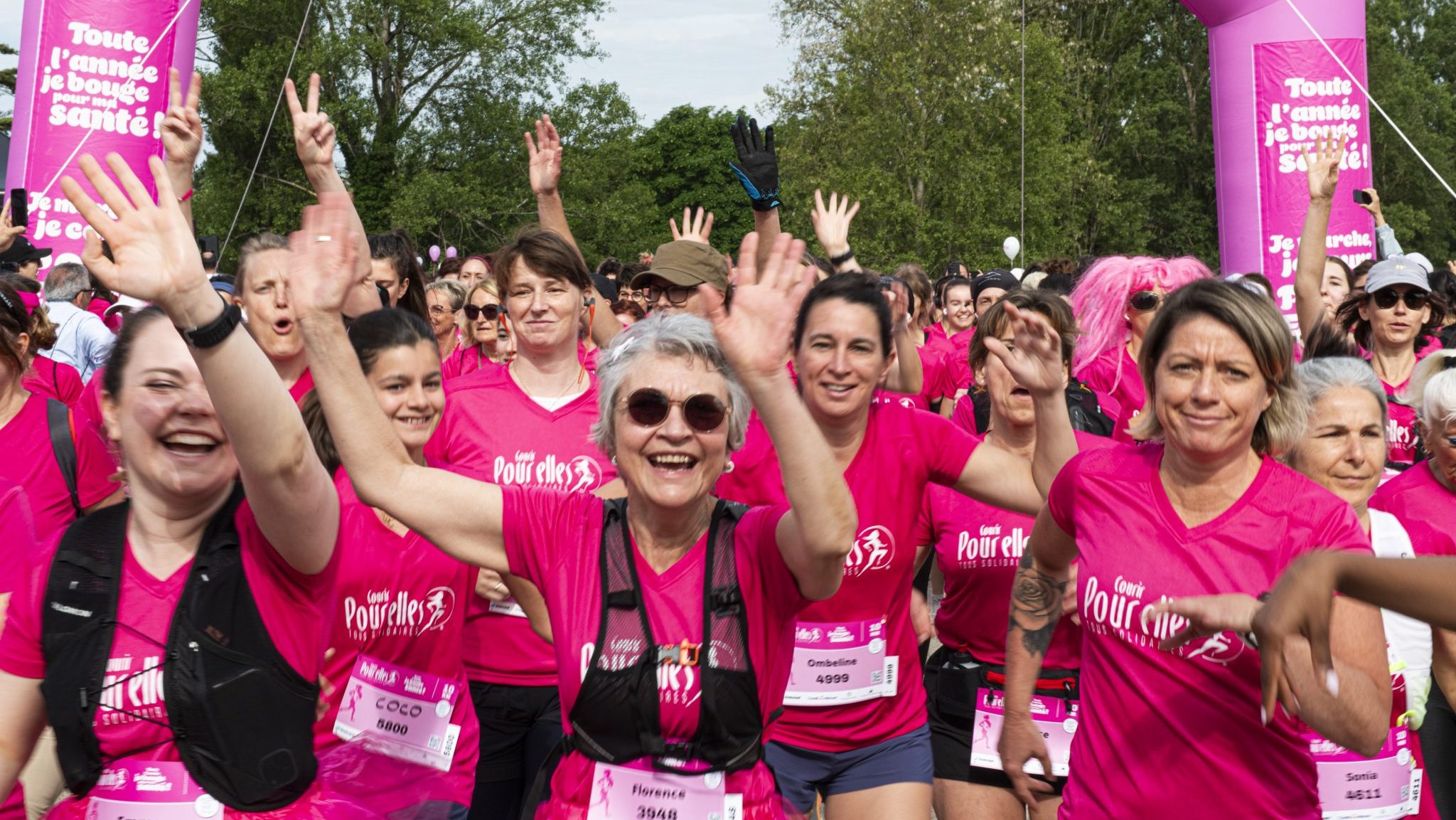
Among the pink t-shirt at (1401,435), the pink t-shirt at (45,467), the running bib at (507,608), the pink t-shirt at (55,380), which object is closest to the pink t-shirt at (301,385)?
the pink t-shirt at (45,467)

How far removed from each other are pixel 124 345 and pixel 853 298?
7.48 ft

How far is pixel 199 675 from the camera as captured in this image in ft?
8.66

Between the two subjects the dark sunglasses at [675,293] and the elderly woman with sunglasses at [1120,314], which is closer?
the elderly woman with sunglasses at [1120,314]

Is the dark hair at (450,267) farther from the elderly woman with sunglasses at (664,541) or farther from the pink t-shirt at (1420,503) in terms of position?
the elderly woman with sunglasses at (664,541)

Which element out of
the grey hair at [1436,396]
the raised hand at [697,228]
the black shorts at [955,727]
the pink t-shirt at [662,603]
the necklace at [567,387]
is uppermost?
the raised hand at [697,228]

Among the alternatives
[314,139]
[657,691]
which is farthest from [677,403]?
[314,139]

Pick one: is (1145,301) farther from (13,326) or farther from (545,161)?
(13,326)

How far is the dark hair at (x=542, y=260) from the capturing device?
16.9ft

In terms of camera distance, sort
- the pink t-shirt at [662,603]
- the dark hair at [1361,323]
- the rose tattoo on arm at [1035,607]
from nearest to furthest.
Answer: the pink t-shirt at [662,603] → the rose tattoo on arm at [1035,607] → the dark hair at [1361,323]

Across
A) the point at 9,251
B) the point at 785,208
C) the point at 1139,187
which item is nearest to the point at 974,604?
the point at 9,251

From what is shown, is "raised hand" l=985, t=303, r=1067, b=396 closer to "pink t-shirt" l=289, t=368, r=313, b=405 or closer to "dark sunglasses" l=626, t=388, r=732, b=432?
"dark sunglasses" l=626, t=388, r=732, b=432

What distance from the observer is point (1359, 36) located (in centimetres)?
1229

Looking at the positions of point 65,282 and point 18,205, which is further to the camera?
point 18,205

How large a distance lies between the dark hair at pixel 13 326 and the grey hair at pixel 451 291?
11.4ft
